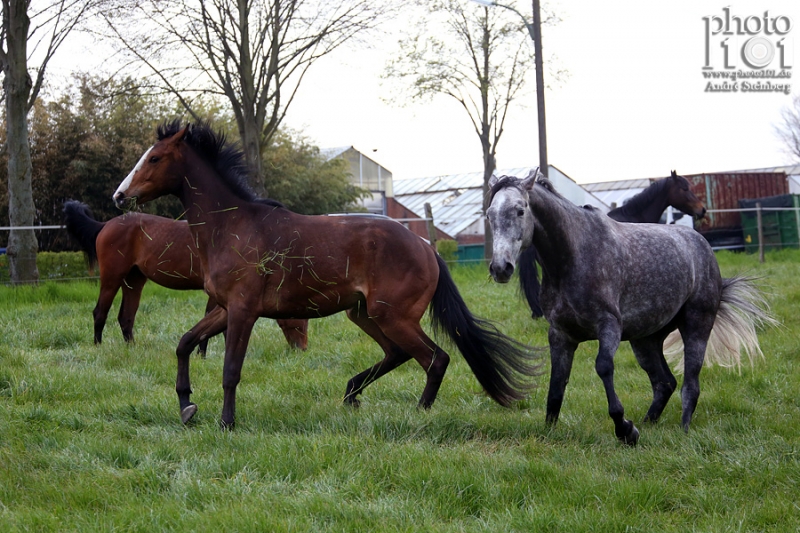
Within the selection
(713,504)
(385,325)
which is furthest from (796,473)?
(385,325)

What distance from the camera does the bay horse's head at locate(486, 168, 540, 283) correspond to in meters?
4.16

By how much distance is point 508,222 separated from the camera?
14.3 ft

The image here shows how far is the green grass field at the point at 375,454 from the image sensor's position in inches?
131

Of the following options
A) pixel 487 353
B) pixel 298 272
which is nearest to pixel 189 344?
pixel 298 272

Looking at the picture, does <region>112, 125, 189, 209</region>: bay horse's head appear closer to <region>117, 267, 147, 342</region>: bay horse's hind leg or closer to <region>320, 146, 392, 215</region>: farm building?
<region>117, 267, 147, 342</region>: bay horse's hind leg

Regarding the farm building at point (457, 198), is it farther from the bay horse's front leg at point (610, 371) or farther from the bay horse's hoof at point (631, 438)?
the bay horse's hoof at point (631, 438)

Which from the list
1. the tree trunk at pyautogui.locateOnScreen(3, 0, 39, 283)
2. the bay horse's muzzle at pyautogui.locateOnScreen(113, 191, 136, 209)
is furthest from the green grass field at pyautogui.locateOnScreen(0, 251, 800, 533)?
the tree trunk at pyautogui.locateOnScreen(3, 0, 39, 283)

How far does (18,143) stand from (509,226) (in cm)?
1206

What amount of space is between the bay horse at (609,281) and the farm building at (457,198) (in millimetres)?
24581

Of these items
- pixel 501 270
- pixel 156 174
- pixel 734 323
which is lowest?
pixel 734 323

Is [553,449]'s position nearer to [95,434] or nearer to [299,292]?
[299,292]

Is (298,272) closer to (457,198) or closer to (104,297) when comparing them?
(104,297)

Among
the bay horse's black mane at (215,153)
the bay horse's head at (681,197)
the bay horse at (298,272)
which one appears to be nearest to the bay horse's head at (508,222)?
the bay horse at (298,272)

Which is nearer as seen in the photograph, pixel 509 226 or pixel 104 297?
pixel 509 226
